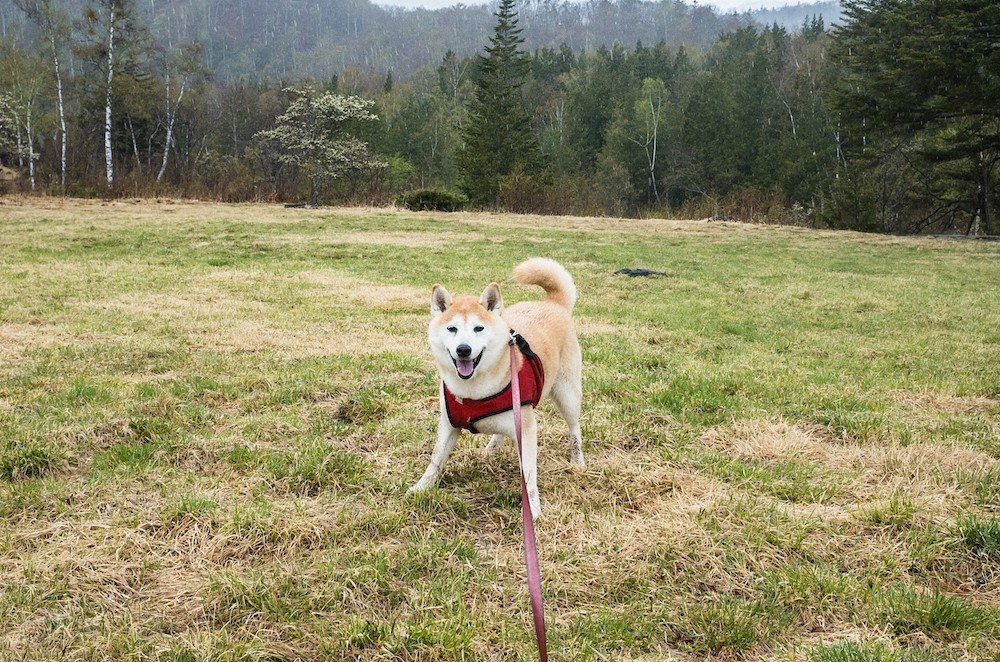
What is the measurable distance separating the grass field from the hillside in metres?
131

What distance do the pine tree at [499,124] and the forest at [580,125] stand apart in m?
0.16

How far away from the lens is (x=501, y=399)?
350cm

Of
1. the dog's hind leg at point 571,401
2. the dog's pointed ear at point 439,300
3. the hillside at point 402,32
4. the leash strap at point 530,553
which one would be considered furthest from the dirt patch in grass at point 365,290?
the hillside at point 402,32

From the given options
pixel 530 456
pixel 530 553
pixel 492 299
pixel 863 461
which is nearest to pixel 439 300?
pixel 492 299

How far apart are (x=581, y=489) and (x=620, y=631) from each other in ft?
4.31

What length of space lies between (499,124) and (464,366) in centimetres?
4560

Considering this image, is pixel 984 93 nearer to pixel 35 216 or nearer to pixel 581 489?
pixel 581 489

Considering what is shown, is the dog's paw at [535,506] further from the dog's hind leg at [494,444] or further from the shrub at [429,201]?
the shrub at [429,201]

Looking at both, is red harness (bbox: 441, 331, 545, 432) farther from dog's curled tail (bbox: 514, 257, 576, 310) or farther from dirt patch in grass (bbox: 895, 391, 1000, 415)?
dirt patch in grass (bbox: 895, 391, 1000, 415)

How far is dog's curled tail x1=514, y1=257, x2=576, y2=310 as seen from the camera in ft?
14.1

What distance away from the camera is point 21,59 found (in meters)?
37.8

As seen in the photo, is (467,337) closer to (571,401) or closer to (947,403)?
(571,401)

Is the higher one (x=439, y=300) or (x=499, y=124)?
(x=499, y=124)

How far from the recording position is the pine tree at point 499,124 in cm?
4547
